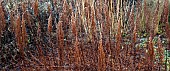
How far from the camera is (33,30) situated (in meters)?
2.72

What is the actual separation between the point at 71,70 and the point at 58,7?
113 centimetres

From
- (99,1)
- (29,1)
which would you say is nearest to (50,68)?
(99,1)

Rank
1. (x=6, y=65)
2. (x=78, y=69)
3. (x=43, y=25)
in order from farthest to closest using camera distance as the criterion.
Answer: (x=43, y=25) → (x=6, y=65) → (x=78, y=69)

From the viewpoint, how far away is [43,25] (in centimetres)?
290

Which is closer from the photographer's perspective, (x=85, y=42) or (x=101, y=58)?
(x=101, y=58)

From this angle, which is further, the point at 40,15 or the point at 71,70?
the point at 40,15

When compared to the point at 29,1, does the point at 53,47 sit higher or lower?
lower

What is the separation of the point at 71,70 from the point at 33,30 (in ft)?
2.39

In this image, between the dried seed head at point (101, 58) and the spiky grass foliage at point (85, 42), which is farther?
the spiky grass foliage at point (85, 42)

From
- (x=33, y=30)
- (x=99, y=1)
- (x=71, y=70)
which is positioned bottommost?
(x=71, y=70)

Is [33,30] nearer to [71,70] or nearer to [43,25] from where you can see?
[43,25]

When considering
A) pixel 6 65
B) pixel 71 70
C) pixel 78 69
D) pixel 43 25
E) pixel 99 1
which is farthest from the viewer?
pixel 43 25

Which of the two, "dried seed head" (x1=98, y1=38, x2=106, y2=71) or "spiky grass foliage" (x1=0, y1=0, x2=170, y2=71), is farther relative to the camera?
"spiky grass foliage" (x1=0, y1=0, x2=170, y2=71)

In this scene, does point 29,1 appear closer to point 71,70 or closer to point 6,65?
point 6,65
